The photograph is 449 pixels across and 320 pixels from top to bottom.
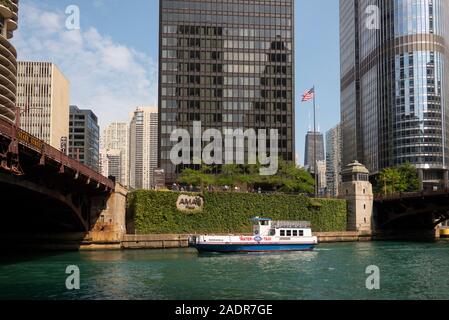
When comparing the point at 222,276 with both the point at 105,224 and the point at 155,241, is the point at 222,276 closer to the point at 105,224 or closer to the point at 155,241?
the point at 155,241

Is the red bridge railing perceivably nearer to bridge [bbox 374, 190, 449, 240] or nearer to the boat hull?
the boat hull

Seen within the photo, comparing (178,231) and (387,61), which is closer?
(178,231)

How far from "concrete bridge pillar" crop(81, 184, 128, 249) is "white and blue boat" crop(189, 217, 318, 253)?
40.2ft

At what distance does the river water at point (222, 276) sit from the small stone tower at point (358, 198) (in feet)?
137

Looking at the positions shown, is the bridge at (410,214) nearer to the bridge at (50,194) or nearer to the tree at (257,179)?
the tree at (257,179)

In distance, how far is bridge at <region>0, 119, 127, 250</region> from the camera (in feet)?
136

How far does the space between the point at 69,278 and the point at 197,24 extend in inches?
4890

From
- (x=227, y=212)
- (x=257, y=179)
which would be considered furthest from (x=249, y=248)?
(x=257, y=179)

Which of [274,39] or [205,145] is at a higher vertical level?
[274,39]

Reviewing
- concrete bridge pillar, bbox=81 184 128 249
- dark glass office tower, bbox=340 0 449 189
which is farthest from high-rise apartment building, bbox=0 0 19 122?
dark glass office tower, bbox=340 0 449 189

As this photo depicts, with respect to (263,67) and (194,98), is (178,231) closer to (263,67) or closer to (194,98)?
(194,98)
